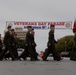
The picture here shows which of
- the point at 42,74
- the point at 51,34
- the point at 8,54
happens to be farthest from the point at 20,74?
the point at 8,54

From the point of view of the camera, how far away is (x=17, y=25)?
4891cm

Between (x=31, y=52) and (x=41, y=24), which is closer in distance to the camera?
(x=31, y=52)

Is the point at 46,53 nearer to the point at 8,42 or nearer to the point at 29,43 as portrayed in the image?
the point at 29,43

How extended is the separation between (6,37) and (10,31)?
36 centimetres

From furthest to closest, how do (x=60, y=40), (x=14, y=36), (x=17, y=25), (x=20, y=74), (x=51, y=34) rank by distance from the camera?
(x=60, y=40) → (x=17, y=25) → (x=14, y=36) → (x=51, y=34) → (x=20, y=74)

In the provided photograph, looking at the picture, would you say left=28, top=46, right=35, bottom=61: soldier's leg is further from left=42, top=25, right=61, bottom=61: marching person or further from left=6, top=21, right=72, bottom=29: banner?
left=6, top=21, right=72, bottom=29: banner

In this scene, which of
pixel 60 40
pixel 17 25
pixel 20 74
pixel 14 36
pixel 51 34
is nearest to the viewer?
pixel 20 74

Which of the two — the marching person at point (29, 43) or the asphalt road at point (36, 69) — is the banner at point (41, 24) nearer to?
the marching person at point (29, 43)

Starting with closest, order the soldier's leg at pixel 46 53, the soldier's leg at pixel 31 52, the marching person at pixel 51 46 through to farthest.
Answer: the soldier's leg at pixel 46 53
the marching person at pixel 51 46
the soldier's leg at pixel 31 52

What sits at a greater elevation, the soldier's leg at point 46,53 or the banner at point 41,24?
the soldier's leg at point 46,53

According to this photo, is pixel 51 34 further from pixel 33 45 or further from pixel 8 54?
pixel 8 54

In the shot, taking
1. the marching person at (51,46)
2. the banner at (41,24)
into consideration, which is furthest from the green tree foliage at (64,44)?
the marching person at (51,46)

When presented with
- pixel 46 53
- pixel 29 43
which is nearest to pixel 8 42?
pixel 29 43

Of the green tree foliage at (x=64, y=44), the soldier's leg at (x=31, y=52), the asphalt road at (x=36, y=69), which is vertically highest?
the asphalt road at (x=36, y=69)
